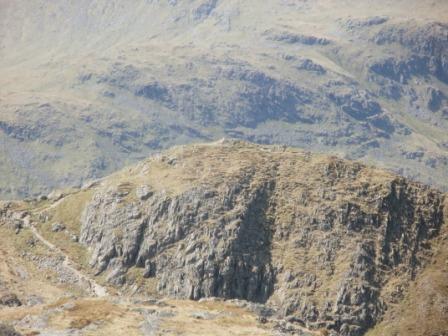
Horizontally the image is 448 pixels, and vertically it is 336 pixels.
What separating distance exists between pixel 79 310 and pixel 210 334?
29.5 metres

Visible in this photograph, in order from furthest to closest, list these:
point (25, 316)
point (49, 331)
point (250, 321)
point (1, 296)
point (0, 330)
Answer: point (1, 296) < point (250, 321) < point (25, 316) < point (49, 331) < point (0, 330)

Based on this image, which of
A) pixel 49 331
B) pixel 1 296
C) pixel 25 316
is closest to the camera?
pixel 49 331

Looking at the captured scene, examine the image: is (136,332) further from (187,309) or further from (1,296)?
(1,296)

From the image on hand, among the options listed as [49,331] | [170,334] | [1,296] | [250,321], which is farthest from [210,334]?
[1,296]

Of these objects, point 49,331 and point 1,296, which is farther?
point 1,296

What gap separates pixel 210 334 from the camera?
162m

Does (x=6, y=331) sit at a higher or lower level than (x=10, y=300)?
higher

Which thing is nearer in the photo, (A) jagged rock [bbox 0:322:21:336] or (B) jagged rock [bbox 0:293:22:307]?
(A) jagged rock [bbox 0:322:21:336]

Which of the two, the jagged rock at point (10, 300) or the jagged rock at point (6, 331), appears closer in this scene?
the jagged rock at point (6, 331)

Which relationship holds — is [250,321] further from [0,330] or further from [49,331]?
[0,330]

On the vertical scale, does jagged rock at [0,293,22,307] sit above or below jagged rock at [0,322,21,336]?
below

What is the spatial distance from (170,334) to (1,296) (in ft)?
199

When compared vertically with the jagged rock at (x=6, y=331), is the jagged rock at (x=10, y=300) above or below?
below

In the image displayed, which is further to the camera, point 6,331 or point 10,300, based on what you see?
point 10,300
